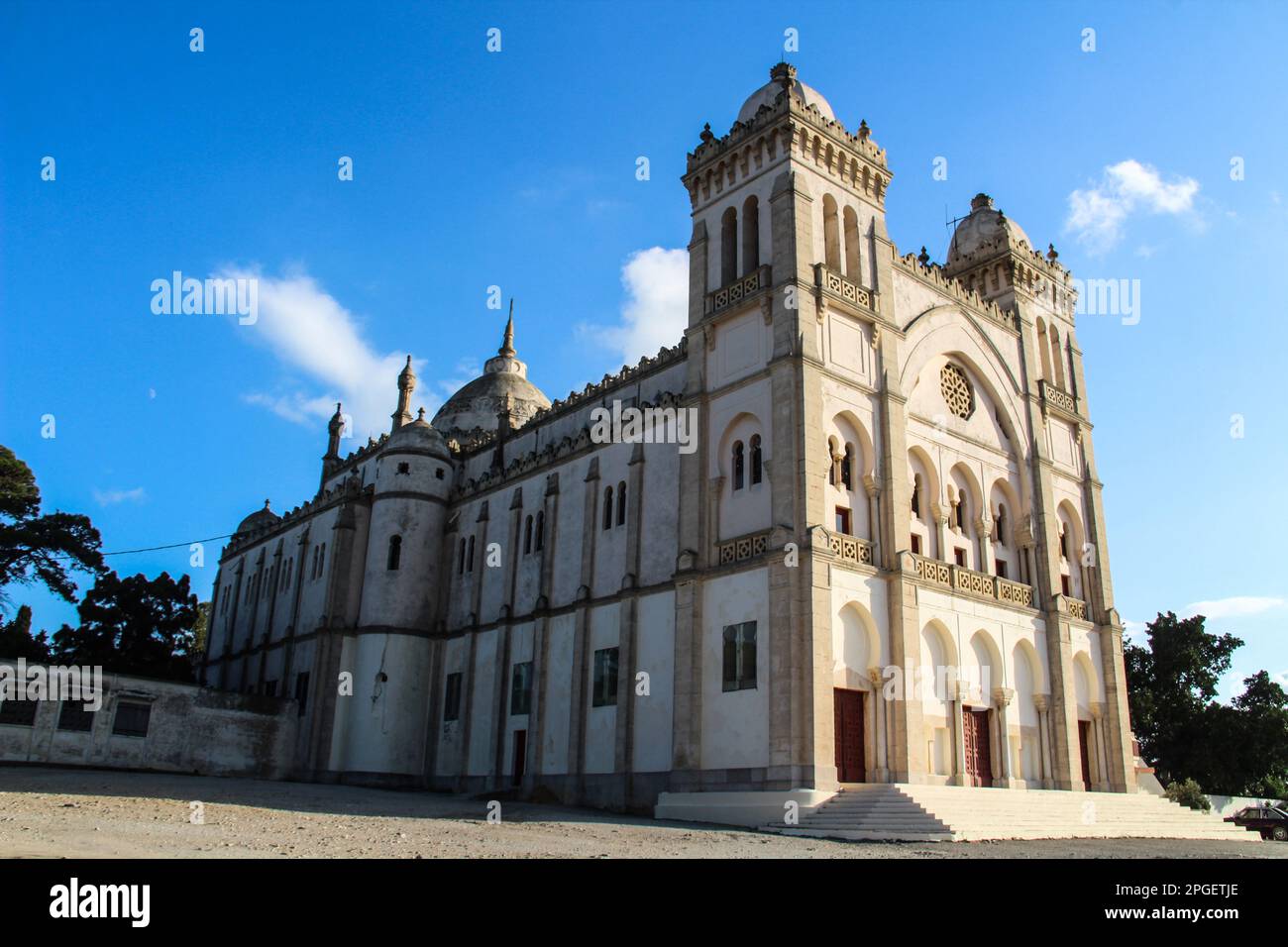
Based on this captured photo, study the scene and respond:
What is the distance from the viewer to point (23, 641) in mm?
42969

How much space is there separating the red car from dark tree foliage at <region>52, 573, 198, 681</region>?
44504mm

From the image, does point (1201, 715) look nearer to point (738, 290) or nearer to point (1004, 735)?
point (1004, 735)

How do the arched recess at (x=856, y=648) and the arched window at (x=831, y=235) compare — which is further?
the arched window at (x=831, y=235)

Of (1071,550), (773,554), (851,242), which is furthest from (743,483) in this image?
(1071,550)

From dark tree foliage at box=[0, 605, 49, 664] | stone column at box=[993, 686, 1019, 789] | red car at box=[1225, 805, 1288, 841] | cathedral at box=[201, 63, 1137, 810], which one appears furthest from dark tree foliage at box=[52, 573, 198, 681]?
red car at box=[1225, 805, 1288, 841]

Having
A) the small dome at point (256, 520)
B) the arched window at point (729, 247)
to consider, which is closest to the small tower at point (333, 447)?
the small dome at point (256, 520)

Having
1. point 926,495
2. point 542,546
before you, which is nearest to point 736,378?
point 926,495

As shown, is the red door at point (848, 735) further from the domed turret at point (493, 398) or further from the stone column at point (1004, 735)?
the domed turret at point (493, 398)

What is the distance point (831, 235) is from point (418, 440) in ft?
67.1

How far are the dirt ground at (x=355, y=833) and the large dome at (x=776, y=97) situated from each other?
22.0 meters

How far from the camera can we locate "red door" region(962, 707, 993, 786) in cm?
2975

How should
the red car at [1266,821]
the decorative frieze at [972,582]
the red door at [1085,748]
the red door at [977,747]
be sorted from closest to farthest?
the decorative frieze at [972,582] < the red door at [977,747] < the red door at [1085,748] < the red car at [1266,821]

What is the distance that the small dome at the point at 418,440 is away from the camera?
43.4 metres
